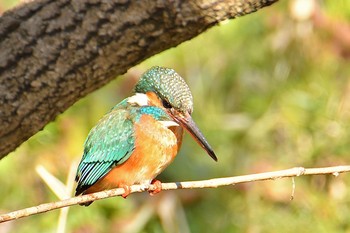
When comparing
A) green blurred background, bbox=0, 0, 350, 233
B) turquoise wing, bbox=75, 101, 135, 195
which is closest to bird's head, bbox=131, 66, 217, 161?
turquoise wing, bbox=75, 101, 135, 195

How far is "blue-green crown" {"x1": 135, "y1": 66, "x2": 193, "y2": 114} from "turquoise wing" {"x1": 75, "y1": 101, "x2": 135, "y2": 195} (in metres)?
0.14

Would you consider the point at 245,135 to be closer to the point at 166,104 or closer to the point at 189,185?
the point at 166,104

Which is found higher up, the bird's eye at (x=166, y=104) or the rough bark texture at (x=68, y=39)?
the rough bark texture at (x=68, y=39)

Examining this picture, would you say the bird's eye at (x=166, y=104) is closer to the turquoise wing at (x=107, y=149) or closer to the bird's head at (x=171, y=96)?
the bird's head at (x=171, y=96)

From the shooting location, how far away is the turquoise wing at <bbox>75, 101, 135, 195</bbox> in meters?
2.83

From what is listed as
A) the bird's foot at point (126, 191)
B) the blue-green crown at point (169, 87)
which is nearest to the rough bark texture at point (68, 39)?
the blue-green crown at point (169, 87)

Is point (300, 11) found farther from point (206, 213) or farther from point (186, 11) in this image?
point (186, 11)

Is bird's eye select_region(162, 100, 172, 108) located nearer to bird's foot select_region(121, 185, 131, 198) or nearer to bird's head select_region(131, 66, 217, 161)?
bird's head select_region(131, 66, 217, 161)

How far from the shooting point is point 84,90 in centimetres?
287

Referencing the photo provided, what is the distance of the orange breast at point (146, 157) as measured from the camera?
283 centimetres

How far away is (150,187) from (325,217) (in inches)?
91.8

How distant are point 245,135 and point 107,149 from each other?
2.83 m

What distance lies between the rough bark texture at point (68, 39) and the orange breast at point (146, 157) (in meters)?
0.25

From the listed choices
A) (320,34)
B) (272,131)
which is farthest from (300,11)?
(272,131)
